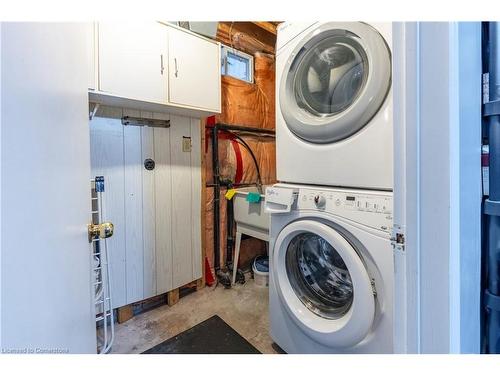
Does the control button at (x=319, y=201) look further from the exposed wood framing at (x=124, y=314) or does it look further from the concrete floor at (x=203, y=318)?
the exposed wood framing at (x=124, y=314)

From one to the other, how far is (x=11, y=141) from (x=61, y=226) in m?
0.23

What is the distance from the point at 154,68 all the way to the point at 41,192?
1324 millimetres

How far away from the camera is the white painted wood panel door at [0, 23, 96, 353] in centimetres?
31

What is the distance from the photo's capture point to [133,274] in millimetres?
1663

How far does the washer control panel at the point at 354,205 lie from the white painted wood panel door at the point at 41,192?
0.84 metres

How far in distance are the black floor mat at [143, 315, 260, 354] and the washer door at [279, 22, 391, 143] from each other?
1242mm

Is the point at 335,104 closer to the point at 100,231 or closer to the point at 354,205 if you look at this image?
the point at 354,205

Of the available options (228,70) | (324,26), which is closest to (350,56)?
(324,26)

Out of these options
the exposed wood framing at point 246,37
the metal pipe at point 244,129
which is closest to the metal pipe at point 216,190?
the metal pipe at point 244,129

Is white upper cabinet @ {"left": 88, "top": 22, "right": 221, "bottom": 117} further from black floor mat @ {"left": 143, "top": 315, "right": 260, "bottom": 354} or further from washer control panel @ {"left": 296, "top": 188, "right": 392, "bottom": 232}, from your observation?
black floor mat @ {"left": 143, "top": 315, "right": 260, "bottom": 354}

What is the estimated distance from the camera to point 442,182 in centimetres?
38

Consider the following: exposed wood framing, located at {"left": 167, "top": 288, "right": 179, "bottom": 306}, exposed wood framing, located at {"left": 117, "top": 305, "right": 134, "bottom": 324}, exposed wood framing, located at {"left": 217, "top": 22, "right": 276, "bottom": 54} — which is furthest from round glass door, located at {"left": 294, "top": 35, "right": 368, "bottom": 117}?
exposed wood framing, located at {"left": 117, "top": 305, "right": 134, "bottom": 324}

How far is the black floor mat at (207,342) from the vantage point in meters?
1.35
